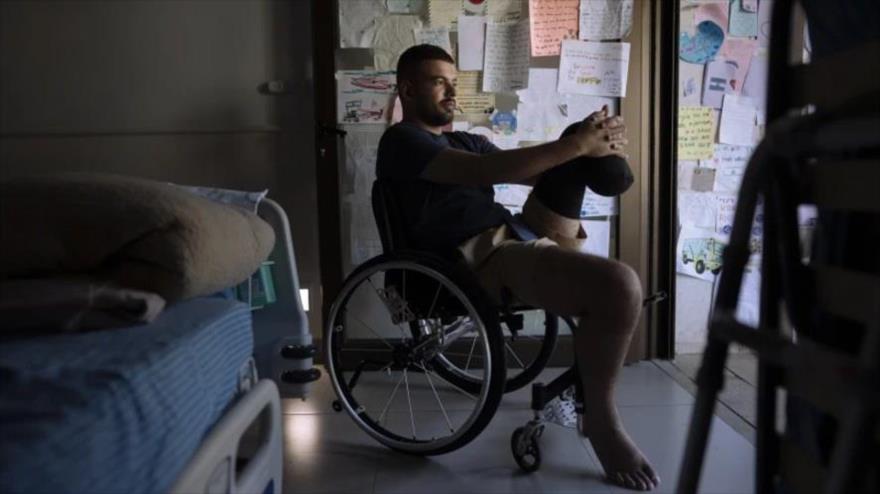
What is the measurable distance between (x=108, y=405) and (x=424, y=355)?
3.76ft

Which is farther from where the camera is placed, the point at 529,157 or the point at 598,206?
the point at 598,206

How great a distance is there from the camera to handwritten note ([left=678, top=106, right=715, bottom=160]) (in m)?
2.50

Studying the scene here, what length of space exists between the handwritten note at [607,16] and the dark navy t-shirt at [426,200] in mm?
958

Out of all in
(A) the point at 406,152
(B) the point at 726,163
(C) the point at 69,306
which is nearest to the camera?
(C) the point at 69,306

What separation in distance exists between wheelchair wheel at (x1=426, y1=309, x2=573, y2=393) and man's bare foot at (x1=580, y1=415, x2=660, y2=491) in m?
0.34

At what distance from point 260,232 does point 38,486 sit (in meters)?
0.69

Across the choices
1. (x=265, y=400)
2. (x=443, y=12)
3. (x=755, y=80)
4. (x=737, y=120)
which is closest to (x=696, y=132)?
(x=737, y=120)

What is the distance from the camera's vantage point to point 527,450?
5.35 ft

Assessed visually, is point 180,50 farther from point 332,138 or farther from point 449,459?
point 449,459

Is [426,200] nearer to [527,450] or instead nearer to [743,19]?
[527,450]

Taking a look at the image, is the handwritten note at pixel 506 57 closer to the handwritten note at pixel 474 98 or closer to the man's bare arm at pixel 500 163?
the handwritten note at pixel 474 98

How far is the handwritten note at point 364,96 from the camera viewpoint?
2.41 meters

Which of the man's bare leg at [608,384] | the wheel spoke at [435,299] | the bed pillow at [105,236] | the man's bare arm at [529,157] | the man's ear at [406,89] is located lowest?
the man's bare leg at [608,384]

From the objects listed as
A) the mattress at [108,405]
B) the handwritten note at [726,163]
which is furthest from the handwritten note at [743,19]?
the mattress at [108,405]
